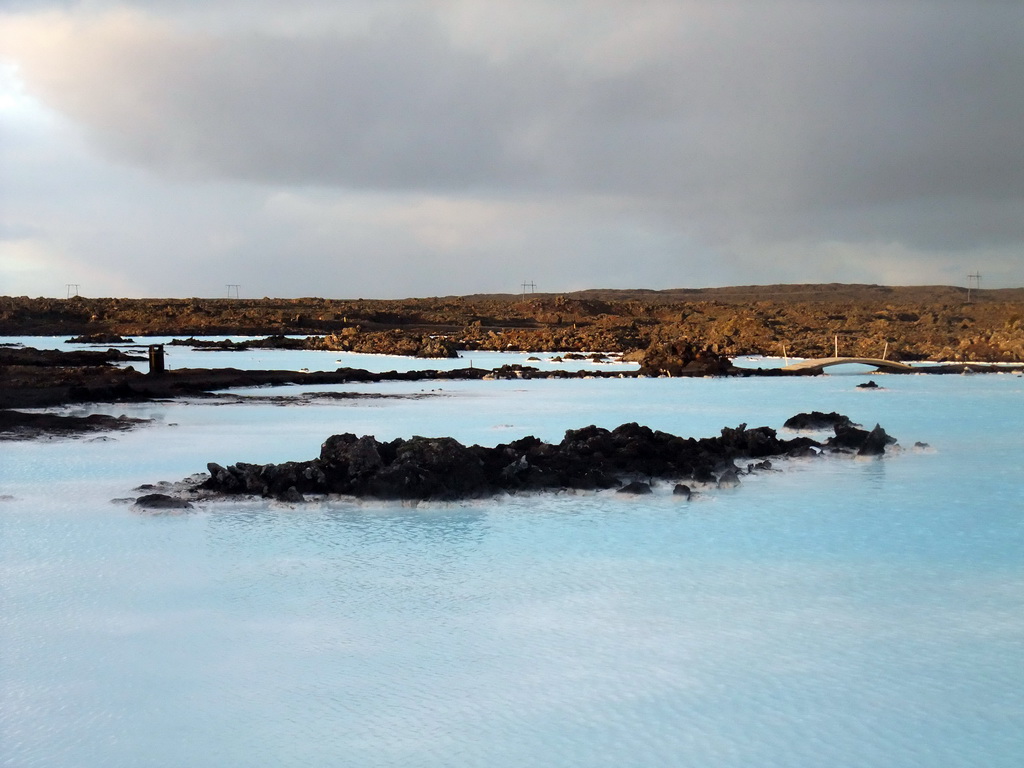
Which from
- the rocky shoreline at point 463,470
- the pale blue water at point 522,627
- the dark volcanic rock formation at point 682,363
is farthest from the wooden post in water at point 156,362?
the rocky shoreline at point 463,470

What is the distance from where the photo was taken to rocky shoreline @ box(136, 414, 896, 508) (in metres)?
7.95

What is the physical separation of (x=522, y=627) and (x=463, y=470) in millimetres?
3264

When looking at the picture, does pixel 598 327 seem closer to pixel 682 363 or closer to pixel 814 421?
pixel 682 363

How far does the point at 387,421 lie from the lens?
44.2 ft

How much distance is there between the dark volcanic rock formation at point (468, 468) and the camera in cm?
798

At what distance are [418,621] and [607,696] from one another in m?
1.27

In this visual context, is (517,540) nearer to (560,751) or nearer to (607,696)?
(607,696)

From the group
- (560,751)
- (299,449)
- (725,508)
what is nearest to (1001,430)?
(725,508)

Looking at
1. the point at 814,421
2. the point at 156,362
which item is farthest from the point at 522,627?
the point at 156,362

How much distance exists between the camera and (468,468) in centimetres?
813

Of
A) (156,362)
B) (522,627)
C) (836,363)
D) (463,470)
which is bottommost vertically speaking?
(522,627)

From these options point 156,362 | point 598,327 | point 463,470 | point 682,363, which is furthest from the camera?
point 598,327

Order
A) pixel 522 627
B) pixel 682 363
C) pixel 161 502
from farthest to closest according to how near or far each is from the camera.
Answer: pixel 682 363 < pixel 161 502 < pixel 522 627

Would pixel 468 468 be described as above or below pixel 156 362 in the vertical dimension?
below
